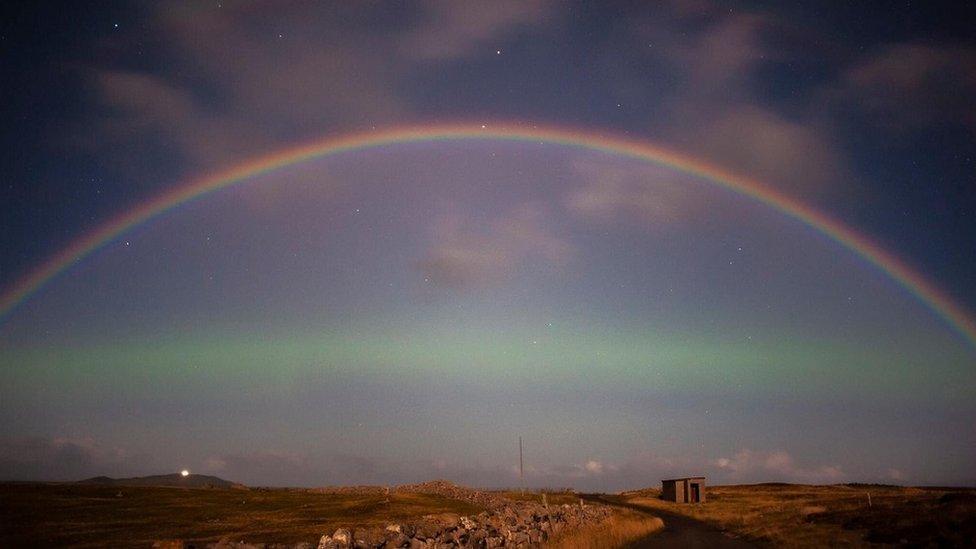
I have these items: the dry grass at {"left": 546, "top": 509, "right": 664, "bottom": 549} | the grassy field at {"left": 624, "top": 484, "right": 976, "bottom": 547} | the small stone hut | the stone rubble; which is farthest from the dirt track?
the small stone hut

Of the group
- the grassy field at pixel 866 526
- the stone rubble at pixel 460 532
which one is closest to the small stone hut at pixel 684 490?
the grassy field at pixel 866 526

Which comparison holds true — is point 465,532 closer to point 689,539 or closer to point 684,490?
point 689,539

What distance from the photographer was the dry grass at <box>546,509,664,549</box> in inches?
1171

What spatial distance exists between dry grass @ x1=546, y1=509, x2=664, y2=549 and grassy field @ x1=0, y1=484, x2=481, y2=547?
8.35m

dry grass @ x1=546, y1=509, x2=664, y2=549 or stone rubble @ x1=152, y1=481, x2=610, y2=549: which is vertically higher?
stone rubble @ x1=152, y1=481, x2=610, y2=549

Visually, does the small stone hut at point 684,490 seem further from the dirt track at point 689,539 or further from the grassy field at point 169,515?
the grassy field at point 169,515

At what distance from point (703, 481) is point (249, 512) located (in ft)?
226

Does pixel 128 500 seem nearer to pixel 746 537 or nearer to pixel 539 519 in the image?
pixel 539 519

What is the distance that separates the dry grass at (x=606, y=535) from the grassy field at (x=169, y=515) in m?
8.35

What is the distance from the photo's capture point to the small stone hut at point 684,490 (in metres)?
82.4

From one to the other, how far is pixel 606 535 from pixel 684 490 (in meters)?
55.4

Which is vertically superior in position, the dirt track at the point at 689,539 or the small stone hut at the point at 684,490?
the dirt track at the point at 689,539

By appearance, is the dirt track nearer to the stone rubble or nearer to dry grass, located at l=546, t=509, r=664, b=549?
dry grass, located at l=546, t=509, r=664, b=549

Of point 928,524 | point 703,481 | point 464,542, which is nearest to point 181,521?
point 464,542
